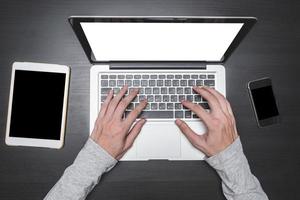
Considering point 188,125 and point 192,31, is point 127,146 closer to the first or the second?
point 188,125

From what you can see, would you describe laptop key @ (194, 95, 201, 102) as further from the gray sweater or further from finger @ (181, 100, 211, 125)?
the gray sweater

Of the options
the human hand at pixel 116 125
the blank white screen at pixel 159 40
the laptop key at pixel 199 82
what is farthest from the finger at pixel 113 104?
the laptop key at pixel 199 82

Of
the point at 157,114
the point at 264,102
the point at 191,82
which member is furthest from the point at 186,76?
the point at 264,102

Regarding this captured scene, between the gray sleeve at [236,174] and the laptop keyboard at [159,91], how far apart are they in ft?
0.41

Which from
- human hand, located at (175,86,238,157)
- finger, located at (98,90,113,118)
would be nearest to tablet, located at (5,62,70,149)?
finger, located at (98,90,113,118)

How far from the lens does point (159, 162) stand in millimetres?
852

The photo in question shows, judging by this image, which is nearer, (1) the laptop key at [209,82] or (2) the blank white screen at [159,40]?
(2) the blank white screen at [159,40]

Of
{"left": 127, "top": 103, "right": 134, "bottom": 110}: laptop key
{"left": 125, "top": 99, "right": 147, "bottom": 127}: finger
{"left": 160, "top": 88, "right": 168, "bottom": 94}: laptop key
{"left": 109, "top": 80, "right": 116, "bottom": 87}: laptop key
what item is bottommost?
{"left": 125, "top": 99, "right": 147, "bottom": 127}: finger

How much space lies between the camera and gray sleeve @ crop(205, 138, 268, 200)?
0.78 m

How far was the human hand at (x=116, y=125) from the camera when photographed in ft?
2.63

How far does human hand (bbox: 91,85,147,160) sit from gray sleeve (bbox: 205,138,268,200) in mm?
213

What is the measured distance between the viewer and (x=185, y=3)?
2.86 feet

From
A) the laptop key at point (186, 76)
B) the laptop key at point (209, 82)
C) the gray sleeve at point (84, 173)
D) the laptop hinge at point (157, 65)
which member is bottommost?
the gray sleeve at point (84, 173)

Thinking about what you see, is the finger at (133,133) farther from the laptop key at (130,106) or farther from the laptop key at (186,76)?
the laptop key at (186,76)
